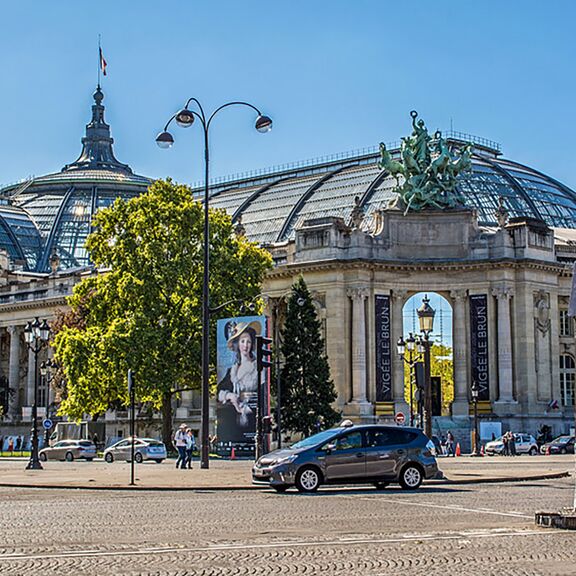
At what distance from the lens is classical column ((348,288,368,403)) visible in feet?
284

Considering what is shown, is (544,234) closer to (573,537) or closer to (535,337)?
(535,337)

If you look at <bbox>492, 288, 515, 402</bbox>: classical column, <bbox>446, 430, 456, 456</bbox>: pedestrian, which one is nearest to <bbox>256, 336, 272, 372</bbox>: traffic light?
<bbox>446, 430, 456, 456</bbox>: pedestrian

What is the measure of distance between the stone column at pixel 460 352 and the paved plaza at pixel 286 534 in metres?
58.7

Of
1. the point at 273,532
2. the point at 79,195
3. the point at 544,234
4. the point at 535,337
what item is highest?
the point at 79,195

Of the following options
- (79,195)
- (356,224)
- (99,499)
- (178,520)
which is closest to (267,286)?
(356,224)

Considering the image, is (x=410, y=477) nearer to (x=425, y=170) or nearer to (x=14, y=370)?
(x=425, y=170)

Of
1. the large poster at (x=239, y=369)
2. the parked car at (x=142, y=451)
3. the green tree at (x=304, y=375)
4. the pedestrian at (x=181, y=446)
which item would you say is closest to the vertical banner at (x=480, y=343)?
the green tree at (x=304, y=375)

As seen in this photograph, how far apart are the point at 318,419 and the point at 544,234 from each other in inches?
1038

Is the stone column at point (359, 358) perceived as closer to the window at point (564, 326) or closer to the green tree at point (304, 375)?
the green tree at point (304, 375)

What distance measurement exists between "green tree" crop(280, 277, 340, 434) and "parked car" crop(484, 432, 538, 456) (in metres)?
10.4

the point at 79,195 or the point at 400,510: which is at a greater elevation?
the point at 79,195

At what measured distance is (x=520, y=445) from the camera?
7769 cm

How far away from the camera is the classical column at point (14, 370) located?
115 metres

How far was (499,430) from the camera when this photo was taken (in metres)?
83.6
